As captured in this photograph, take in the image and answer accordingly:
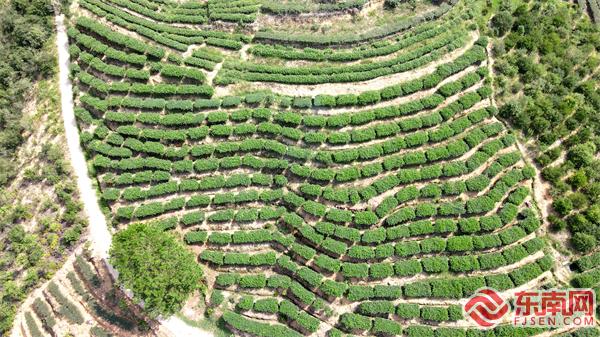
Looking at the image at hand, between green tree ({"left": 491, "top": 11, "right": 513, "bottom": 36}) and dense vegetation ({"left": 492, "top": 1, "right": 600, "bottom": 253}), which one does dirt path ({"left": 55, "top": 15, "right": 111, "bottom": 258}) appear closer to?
dense vegetation ({"left": 492, "top": 1, "right": 600, "bottom": 253})

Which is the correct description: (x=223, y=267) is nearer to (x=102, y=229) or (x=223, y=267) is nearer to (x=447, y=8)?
(x=102, y=229)

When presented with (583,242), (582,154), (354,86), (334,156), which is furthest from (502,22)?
(334,156)

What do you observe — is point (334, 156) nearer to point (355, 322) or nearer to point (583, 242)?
point (355, 322)

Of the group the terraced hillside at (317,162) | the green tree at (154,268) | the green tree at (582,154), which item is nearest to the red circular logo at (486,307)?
the terraced hillside at (317,162)

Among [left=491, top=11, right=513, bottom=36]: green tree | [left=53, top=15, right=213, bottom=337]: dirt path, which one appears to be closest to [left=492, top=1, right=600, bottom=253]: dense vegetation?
[left=491, top=11, right=513, bottom=36]: green tree

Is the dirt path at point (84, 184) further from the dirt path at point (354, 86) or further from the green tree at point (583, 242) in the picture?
the green tree at point (583, 242)

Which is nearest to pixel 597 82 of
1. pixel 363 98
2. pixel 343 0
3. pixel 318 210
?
pixel 363 98
